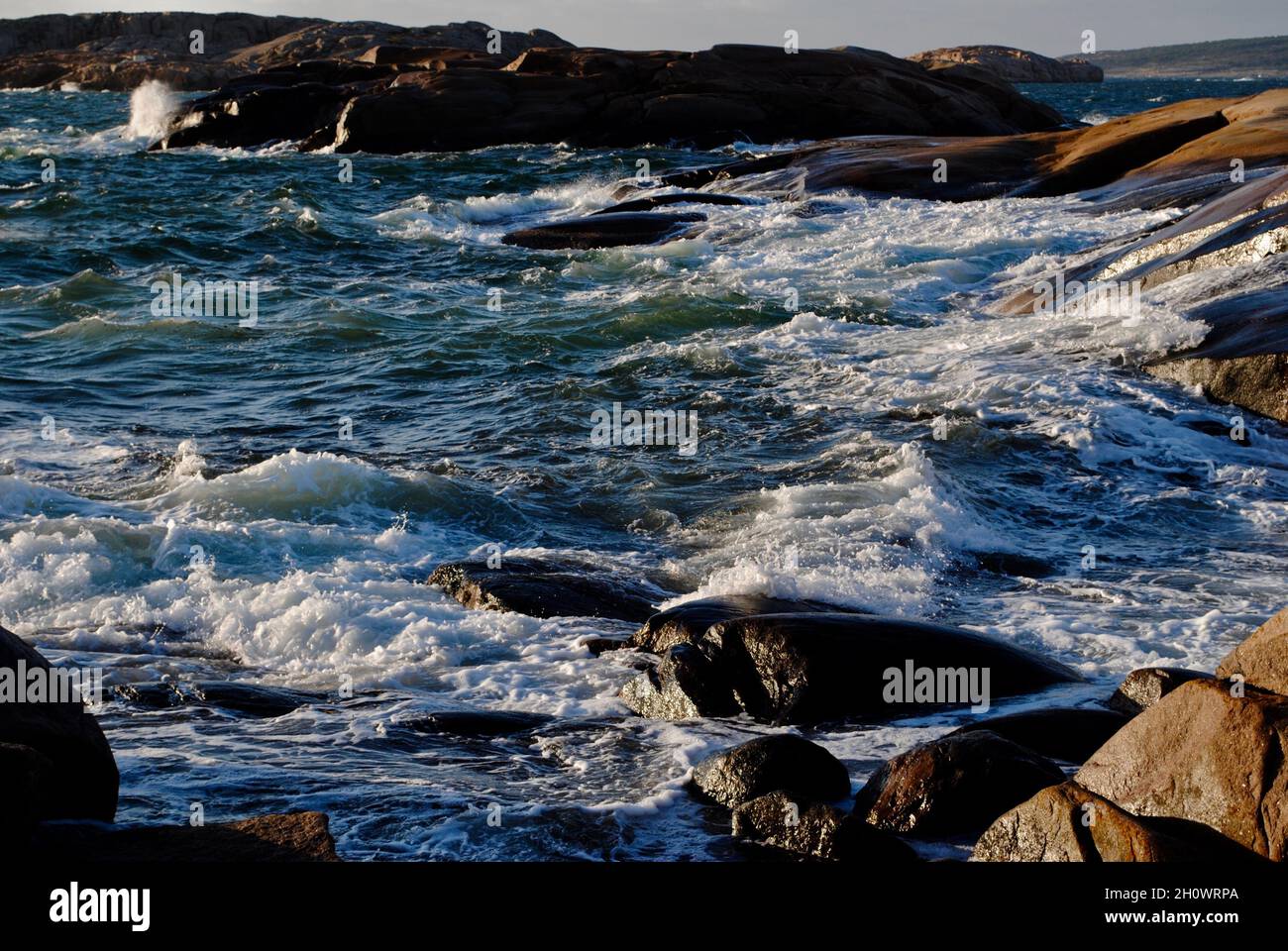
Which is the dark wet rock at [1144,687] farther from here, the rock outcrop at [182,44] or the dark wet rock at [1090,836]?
the rock outcrop at [182,44]

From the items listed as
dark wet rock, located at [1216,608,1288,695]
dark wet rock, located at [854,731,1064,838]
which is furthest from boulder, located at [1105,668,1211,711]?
dark wet rock, located at [854,731,1064,838]

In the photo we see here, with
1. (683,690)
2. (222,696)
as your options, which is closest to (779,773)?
(683,690)

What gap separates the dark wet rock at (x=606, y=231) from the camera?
77.5 feet

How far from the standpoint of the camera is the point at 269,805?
5184 mm

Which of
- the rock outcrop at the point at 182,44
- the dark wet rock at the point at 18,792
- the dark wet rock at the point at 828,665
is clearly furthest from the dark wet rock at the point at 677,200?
the rock outcrop at the point at 182,44

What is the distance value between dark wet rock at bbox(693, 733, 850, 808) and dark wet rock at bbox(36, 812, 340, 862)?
1621 millimetres

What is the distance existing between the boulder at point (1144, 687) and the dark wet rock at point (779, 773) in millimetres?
1582

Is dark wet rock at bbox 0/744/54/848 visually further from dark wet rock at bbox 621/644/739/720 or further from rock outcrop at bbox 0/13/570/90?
rock outcrop at bbox 0/13/570/90

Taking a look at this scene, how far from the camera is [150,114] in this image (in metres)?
53.8

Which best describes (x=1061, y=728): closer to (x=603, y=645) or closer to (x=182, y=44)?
(x=603, y=645)

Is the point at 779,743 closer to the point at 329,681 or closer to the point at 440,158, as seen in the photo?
the point at 329,681

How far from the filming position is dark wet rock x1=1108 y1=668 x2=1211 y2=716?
605 centimetres

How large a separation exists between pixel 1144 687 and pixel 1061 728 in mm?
548

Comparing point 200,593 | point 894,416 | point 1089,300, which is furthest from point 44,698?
point 1089,300
